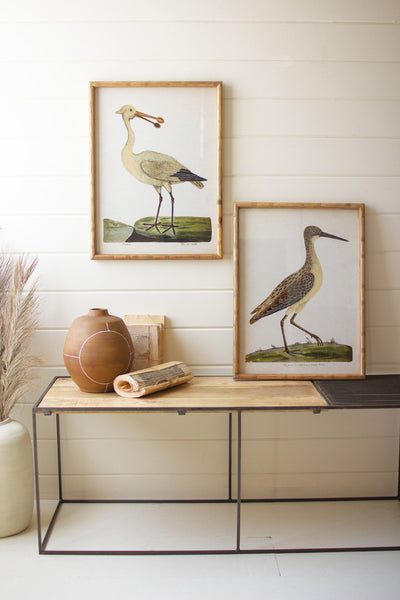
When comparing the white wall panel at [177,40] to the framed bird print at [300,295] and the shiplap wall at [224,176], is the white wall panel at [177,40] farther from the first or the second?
the framed bird print at [300,295]

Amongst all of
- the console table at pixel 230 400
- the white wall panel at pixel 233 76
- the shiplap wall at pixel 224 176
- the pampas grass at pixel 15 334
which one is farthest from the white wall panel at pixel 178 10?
the console table at pixel 230 400

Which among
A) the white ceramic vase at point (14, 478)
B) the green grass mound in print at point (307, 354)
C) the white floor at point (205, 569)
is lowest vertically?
the white floor at point (205, 569)

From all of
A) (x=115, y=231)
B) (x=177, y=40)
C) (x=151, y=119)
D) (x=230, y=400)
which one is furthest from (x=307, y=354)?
(x=177, y=40)

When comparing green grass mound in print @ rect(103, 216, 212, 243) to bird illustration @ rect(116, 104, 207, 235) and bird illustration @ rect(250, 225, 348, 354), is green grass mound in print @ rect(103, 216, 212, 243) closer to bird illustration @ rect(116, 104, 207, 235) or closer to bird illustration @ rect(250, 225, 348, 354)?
bird illustration @ rect(116, 104, 207, 235)

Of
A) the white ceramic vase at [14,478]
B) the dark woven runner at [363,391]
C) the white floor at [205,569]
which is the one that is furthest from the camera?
the white ceramic vase at [14,478]

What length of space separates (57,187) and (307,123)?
1.06 meters

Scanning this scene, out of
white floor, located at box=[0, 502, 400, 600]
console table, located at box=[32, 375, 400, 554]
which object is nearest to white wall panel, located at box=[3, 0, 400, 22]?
console table, located at box=[32, 375, 400, 554]

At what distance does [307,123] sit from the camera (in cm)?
213

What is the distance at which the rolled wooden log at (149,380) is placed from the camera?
6.14 ft

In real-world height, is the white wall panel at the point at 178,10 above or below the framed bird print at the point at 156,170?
above

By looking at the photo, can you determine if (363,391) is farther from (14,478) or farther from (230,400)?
(14,478)

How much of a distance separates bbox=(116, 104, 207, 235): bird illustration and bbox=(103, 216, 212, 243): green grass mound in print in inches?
1.8

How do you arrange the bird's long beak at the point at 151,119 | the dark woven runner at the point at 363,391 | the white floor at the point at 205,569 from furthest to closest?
1. the bird's long beak at the point at 151,119
2. the dark woven runner at the point at 363,391
3. the white floor at the point at 205,569

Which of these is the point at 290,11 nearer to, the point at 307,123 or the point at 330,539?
the point at 307,123
